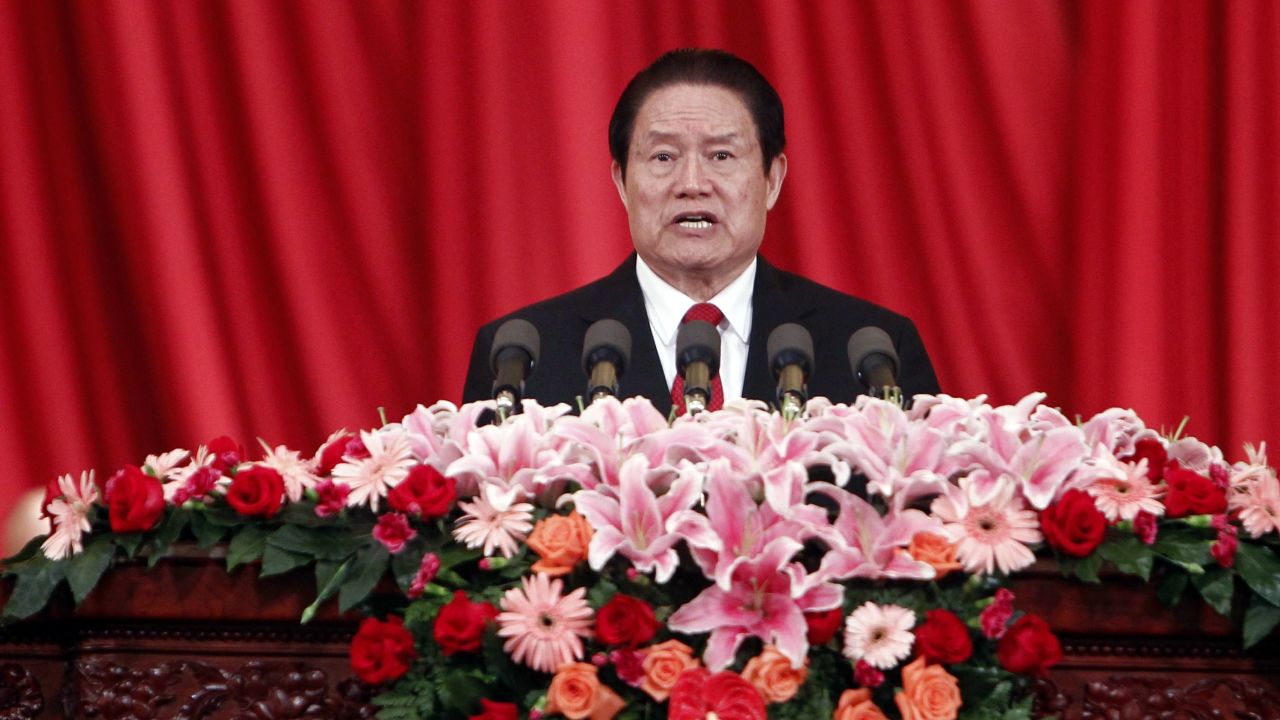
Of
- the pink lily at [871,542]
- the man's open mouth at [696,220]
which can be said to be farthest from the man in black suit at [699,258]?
the pink lily at [871,542]

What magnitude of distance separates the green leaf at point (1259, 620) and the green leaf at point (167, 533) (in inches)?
34.4

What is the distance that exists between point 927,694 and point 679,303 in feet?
3.90

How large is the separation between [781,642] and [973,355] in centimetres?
179

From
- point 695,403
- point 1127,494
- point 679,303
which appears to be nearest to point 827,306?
point 679,303

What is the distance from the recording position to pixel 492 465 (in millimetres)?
1226

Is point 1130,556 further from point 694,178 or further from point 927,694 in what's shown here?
point 694,178

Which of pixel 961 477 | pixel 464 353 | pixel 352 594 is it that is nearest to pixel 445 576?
pixel 352 594

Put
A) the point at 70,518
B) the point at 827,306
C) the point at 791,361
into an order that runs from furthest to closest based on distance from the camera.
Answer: the point at 827,306, the point at 791,361, the point at 70,518

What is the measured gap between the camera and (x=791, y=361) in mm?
1438

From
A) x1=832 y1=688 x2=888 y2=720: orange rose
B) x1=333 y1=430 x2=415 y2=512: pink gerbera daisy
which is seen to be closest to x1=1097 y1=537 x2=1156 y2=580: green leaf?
x1=832 y1=688 x2=888 y2=720: orange rose

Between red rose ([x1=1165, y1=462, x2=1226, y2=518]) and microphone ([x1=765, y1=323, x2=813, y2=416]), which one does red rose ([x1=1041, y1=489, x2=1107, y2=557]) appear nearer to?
red rose ([x1=1165, y1=462, x2=1226, y2=518])

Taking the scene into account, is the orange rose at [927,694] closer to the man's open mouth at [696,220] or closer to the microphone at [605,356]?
the microphone at [605,356]

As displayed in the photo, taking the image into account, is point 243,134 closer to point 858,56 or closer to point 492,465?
point 858,56

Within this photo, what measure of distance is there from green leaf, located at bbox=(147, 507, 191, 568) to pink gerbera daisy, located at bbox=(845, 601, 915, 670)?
57 cm
